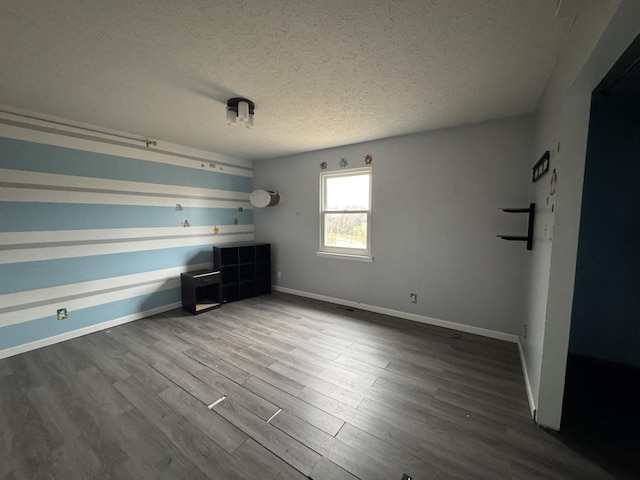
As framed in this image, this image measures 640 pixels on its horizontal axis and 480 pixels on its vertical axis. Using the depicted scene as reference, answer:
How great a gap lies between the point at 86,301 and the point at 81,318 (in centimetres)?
19

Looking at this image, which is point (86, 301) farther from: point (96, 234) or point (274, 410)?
point (274, 410)

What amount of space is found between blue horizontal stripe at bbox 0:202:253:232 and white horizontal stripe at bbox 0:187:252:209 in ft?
0.14

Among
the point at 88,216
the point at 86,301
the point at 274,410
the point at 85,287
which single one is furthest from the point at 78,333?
the point at 274,410

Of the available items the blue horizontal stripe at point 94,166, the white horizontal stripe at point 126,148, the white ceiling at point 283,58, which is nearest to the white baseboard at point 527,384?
the white ceiling at point 283,58

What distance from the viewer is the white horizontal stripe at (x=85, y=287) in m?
2.37

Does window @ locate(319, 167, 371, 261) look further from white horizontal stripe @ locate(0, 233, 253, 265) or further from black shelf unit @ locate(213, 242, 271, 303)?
white horizontal stripe @ locate(0, 233, 253, 265)

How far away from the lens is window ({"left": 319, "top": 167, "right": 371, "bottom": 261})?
3.52m

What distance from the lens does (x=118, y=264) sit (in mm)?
3004

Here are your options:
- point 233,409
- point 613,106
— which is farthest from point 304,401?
point 613,106

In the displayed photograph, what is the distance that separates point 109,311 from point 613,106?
545cm

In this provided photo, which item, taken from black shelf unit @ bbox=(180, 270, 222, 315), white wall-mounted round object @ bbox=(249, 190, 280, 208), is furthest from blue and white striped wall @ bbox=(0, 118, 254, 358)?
white wall-mounted round object @ bbox=(249, 190, 280, 208)

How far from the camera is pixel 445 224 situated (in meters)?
2.89

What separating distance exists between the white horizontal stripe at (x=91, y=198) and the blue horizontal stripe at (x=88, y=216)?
44 mm

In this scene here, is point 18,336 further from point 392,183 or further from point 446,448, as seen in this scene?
point 392,183
